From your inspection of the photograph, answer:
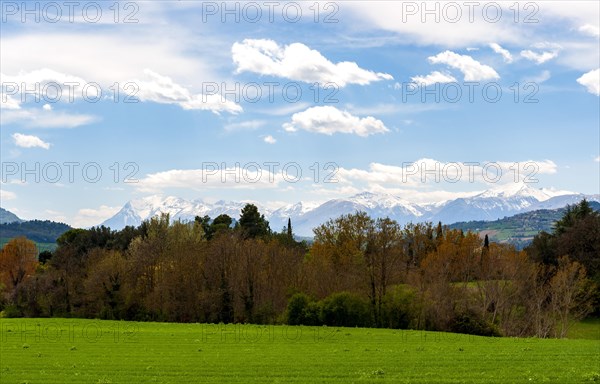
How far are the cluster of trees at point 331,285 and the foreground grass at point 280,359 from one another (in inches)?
611

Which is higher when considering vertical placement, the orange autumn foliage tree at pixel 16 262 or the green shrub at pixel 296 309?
the orange autumn foliage tree at pixel 16 262

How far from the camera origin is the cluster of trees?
3024 inches

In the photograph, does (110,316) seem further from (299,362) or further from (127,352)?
(299,362)

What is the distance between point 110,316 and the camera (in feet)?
297

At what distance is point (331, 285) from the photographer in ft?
274

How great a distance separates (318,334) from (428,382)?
102 feet

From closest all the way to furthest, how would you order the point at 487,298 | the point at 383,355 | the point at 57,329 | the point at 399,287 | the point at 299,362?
the point at 299,362
the point at 383,355
the point at 57,329
the point at 399,287
the point at 487,298

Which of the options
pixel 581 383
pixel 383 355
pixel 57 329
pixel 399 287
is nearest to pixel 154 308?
pixel 57 329

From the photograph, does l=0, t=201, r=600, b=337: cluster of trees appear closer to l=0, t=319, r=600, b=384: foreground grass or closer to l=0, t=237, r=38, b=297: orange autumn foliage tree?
l=0, t=319, r=600, b=384: foreground grass

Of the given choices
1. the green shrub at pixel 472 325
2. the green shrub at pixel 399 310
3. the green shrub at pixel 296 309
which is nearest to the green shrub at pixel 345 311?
the green shrub at pixel 296 309

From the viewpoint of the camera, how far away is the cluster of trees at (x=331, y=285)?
76812mm

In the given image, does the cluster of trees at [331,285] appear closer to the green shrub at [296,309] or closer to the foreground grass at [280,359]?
the green shrub at [296,309]

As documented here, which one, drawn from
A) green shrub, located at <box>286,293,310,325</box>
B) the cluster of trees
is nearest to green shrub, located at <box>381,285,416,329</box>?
the cluster of trees

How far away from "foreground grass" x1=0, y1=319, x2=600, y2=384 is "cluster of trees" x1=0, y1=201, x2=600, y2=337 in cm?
1553
